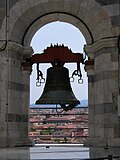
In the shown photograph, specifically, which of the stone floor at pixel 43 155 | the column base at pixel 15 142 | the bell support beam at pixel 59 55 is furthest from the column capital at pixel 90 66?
the stone floor at pixel 43 155

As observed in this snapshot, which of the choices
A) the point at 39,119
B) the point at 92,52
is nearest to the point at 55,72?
the point at 92,52

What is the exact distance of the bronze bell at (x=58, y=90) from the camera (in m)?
8.93

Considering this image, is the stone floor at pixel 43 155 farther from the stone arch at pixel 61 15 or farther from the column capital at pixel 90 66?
the stone arch at pixel 61 15

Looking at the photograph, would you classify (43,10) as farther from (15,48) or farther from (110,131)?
(110,131)

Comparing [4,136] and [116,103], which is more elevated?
[116,103]

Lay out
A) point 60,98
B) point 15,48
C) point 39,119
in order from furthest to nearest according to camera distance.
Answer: point 39,119 < point 15,48 < point 60,98

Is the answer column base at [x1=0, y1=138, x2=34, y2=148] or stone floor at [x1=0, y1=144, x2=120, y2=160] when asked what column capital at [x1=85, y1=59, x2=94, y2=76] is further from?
stone floor at [x1=0, y1=144, x2=120, y2=160]

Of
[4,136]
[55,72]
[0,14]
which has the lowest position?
[4,136]

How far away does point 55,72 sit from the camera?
30.2 ft

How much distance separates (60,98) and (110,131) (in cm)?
135

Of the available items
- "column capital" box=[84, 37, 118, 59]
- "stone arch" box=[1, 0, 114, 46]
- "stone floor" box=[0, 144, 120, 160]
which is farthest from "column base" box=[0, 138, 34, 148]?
"column capital" box=[84, 37, 118, 59]

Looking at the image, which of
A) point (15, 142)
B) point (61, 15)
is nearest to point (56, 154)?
point (15, 142)

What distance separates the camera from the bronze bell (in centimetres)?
893

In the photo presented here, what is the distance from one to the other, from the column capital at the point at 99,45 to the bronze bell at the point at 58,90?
799 mm
